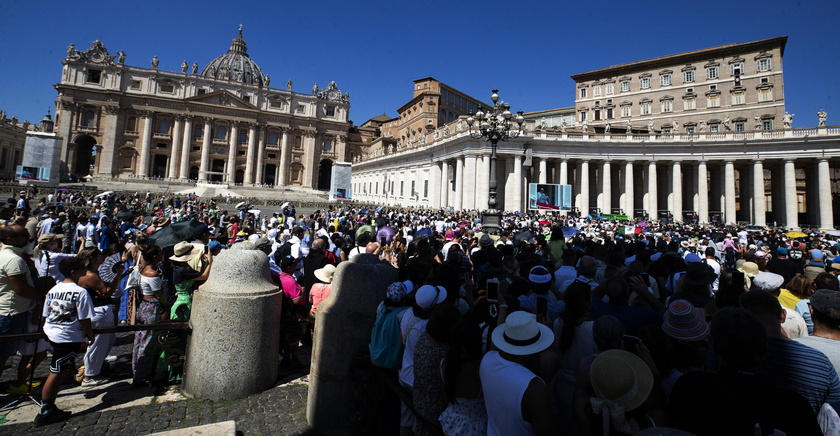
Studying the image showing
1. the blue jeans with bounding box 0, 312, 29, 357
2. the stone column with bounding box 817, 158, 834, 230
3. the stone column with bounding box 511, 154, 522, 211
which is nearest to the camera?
the blue jeans with bounding box 0, 312, 29, 357

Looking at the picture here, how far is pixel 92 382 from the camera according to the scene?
4.70 metres

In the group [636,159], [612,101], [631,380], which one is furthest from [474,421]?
[612,101]

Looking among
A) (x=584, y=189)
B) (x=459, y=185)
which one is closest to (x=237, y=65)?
(x=459, y=185)

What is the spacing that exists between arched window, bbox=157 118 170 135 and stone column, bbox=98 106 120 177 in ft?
18.8

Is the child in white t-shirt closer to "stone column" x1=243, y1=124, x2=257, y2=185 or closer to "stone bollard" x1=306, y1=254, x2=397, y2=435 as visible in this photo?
"stone bollard" x1=306, y1=254, x2=397, y2=435

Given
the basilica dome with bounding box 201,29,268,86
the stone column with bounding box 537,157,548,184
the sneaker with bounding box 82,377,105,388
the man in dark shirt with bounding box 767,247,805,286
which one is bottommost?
the sneaker with bounding box 82,377,105,388

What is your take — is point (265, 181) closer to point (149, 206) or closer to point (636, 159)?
point (149, 206)

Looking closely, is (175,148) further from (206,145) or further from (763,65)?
(763,65)

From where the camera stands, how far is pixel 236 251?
13.9 ft

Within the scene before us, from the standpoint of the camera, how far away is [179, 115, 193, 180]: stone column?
63.3m

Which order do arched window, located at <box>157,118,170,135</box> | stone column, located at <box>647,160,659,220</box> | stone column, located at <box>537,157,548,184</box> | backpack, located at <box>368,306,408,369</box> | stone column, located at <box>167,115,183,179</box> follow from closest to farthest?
backpack, located at <box>368,306,408,369</box>, stone column, located at <box>537,157,548,184</box>, stone column, located at <box>647,160,659,220</box>, stone column, located at <box>167,115,183,179</box>, arched window, located at <box>157,118,170,135</box>

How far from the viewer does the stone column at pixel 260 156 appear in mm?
67750

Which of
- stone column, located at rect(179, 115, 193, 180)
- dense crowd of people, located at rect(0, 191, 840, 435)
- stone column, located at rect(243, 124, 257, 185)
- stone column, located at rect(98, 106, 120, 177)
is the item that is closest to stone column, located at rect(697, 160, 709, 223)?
dense crowd of people, located at rect(0, 191, 840, 435)

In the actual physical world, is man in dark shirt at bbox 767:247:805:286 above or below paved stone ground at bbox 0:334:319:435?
above
